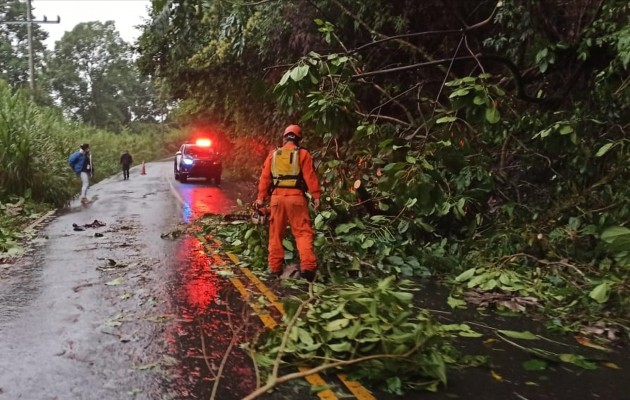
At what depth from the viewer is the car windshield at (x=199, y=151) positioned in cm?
2641

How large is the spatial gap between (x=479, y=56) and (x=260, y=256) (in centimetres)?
415

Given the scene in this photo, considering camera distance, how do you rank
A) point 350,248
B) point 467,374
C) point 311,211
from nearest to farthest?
1. point 467,374
2. point 350,248
3. point 311,211

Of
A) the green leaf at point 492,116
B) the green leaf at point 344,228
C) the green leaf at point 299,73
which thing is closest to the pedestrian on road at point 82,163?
the green leaf at point 344,228

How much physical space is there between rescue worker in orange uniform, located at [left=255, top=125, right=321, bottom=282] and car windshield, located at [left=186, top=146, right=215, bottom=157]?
1999cm

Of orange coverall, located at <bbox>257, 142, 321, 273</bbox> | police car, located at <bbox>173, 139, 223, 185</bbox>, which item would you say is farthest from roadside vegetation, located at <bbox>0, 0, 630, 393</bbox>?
police car, located at <bbox>173, 139, 223, 185</bbox>

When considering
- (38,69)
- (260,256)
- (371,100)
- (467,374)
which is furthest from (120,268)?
(38,69)

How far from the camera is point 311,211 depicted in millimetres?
8508

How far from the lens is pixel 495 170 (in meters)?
8.50

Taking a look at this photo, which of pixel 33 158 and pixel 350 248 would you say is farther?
pixel 33 158

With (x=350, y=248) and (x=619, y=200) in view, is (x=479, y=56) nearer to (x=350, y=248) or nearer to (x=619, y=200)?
(x=619, y=200)

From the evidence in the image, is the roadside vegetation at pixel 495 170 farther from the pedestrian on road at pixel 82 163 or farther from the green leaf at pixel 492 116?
the pedestrian on road at pixel 82 163

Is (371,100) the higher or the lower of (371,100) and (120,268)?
the higher

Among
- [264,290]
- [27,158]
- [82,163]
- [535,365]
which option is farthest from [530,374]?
[82,163]

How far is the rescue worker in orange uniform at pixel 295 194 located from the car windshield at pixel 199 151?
65.6 ft
